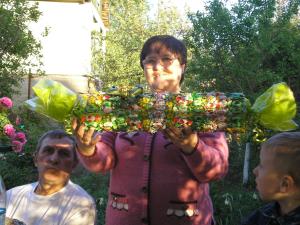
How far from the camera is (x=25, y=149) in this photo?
8.44 metres

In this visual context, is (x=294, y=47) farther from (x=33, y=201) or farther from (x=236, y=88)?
(x=33, y=201)

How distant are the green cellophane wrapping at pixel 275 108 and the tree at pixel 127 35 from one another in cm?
1233

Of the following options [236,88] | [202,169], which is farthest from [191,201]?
[236,88]

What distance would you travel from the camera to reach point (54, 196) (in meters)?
2.59

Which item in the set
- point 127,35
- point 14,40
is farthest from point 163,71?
point 127,35

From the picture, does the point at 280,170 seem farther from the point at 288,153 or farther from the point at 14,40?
the point at 14,40

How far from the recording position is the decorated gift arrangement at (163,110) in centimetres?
180

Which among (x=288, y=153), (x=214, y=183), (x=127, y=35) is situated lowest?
(x=214, y=183)

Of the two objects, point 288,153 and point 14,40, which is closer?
point 288,153

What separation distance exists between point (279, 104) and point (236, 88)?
518cm

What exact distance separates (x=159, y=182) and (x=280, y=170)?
1.88 feet

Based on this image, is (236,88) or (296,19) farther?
(296,19)

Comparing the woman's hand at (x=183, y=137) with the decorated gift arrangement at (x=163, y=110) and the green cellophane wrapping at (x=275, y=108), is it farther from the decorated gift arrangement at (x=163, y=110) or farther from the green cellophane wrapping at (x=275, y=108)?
the green cellophane wrapping at (x=275, y=108)

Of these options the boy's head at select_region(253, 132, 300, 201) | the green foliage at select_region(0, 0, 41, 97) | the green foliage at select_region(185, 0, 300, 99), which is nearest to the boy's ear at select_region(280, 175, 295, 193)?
the boy's head at select_region(253, 132, 300, 201)
